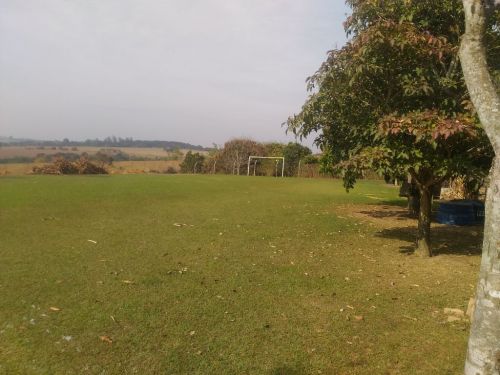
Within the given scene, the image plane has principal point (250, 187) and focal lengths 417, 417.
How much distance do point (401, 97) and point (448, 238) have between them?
4.20m

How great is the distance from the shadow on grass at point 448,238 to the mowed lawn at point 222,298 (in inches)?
6.9

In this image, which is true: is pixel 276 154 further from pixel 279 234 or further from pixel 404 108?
pixel 404 108

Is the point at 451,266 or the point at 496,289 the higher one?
the point at 496,289

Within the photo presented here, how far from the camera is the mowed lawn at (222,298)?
3975 mm

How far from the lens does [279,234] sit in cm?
962

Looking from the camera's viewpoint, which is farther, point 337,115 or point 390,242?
point 390,242

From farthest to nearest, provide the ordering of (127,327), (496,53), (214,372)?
(496,53), (127,327), (214,372)

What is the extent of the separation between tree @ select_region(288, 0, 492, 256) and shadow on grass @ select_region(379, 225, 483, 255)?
3.03ft

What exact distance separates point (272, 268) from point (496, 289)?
447 centimetres

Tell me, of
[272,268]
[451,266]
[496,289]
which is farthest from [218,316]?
[451,266]

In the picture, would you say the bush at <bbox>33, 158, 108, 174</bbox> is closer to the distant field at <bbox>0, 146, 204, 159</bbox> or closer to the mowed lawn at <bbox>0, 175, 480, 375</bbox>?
the distant field at <bbox>0, 146, 204, 159</bbox>

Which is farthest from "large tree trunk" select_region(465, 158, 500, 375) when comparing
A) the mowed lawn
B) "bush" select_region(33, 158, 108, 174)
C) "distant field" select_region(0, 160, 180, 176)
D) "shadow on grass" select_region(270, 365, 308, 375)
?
"bush" select_region(33, 158, 108, 174)

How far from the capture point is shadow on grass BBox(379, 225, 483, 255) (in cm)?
850

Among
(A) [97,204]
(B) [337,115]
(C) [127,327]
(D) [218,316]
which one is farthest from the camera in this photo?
(A) [97,204]
